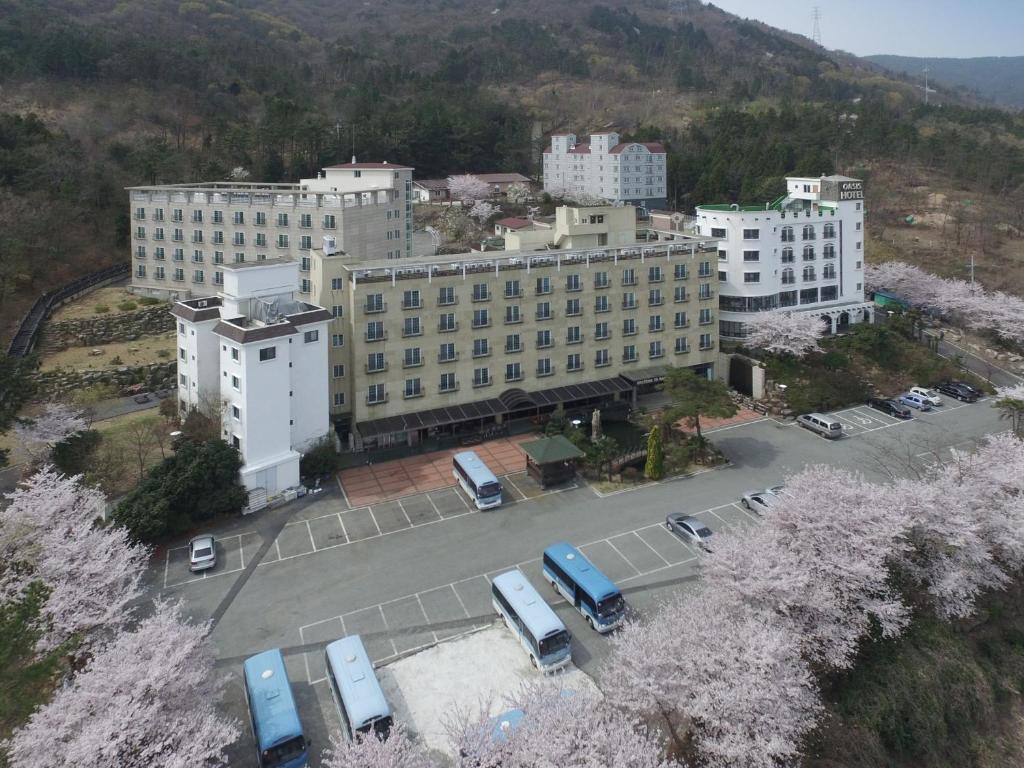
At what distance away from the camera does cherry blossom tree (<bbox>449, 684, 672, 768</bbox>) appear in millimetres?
15281

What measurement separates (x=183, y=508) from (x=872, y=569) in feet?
84.7

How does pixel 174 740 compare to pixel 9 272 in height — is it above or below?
below

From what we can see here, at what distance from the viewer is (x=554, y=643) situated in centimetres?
2131

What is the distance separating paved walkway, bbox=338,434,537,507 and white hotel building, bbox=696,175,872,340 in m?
19.8

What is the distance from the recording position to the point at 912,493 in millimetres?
25828

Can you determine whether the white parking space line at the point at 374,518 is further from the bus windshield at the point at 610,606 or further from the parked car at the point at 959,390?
the parked car at the point at 959,390

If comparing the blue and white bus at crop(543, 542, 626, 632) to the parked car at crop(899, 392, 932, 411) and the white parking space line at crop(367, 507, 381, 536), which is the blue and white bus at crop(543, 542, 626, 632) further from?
the parked car at crop(899, 392, 932, 411)

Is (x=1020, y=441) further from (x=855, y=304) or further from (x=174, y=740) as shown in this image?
(x=174, y=740)

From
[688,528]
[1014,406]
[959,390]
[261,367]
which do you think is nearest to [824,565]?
[688,528]

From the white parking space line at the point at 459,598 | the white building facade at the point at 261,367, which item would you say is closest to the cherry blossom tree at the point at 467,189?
the white building facade at the point at 261,367

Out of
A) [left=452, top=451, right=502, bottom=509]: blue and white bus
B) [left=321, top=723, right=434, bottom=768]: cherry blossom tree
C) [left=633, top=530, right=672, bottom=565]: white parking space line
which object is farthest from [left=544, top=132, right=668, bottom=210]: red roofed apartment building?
[left=321, top=723, right=434, bottom=768]: cherry blossom tree

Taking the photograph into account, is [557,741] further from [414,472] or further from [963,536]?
[414,472]

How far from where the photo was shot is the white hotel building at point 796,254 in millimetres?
47125

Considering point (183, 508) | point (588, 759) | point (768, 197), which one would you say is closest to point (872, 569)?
point (588, 759)
